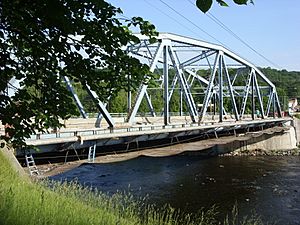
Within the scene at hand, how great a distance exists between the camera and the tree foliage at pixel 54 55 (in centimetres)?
381

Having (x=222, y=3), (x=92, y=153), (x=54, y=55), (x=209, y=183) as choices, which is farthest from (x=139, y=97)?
(x=222, y=3)

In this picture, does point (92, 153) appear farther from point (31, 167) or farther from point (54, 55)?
point (54, 55)

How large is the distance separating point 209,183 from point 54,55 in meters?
30.8

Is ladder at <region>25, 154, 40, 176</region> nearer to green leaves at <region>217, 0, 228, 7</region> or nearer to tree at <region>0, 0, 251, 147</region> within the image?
tree at <region>0, 0, 251, 147</region>

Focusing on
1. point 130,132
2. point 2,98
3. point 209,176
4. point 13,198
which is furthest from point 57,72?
point 209,176

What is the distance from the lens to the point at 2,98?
4074mm

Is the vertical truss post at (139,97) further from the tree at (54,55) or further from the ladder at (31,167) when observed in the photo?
the tree at (54,55)

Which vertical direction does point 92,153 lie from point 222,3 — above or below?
below

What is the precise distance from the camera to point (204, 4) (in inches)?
96.0

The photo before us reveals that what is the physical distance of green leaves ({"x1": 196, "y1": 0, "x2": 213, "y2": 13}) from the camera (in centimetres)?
243

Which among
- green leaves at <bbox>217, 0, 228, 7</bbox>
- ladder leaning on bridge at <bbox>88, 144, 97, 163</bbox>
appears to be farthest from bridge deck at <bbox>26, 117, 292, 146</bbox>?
green leaves at <bbox>217, 0, 228, 7</bbox>

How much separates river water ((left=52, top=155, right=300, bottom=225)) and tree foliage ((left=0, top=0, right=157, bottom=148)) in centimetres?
1870

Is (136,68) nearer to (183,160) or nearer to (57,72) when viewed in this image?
(57,72)

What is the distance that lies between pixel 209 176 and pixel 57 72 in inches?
1360
